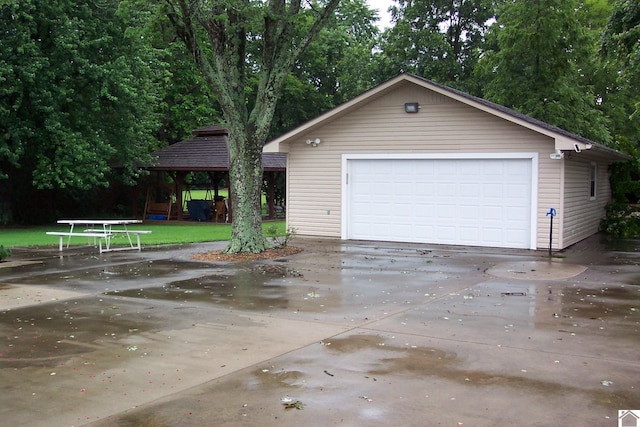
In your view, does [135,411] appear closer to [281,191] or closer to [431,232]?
[431,232]

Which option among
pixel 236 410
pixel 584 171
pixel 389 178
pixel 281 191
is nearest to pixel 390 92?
pixel 389 178

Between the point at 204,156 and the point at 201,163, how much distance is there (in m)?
0.66

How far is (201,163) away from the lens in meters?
26.9

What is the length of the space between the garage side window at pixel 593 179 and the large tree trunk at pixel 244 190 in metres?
10.5

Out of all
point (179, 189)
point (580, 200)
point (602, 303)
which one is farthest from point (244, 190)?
point (179, 189)

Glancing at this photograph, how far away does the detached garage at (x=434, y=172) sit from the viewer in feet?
50.8

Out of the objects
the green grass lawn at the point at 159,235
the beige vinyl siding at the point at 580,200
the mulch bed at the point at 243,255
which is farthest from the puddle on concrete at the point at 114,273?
the beige vinyl siding at the point at 580,200

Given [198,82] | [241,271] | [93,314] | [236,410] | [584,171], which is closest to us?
[236,410]

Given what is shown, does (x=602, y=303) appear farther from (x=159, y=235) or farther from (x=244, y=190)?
(x=159, y=235)

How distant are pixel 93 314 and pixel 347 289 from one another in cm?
384

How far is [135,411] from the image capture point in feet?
15.9

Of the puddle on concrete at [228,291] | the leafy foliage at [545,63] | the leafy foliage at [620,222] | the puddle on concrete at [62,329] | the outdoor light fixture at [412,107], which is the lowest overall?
the puddle on concrete at [62,329]

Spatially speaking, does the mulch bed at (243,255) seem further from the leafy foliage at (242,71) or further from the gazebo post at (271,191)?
the gazebo post at (271,191)

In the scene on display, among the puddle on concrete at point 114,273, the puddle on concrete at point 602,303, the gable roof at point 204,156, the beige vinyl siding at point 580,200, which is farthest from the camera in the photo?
the gable roof at point 204,156
